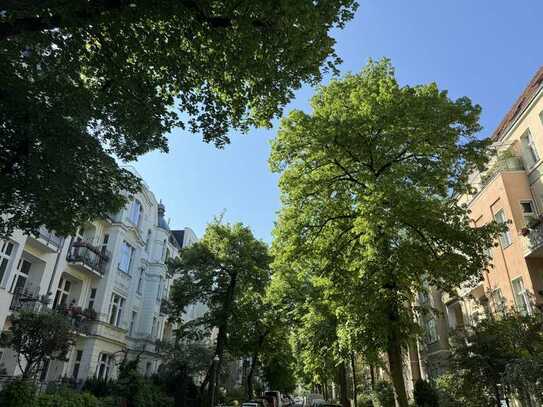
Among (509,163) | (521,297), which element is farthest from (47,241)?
(509,163)

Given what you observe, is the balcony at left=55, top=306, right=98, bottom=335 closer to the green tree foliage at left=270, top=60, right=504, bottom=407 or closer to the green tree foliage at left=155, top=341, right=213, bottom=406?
the green tree foliage at left=155, top=341, right=213, bottom=406

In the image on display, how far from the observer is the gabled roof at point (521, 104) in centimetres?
1908

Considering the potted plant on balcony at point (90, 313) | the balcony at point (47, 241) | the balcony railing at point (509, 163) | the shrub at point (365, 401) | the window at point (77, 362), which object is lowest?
the shrub at point (365, 401)

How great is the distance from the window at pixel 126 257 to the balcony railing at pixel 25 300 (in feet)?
29.0

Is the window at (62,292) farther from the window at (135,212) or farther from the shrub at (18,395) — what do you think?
the shrub at (18,395)

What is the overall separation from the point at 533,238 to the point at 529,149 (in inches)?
196

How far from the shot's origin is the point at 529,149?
19688 millimetres

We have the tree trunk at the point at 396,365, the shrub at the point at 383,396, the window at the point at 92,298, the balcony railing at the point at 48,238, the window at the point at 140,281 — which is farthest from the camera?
the window at the point at 140,281

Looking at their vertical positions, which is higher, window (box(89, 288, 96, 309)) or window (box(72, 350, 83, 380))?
window (box(89, 288, 96, 309))

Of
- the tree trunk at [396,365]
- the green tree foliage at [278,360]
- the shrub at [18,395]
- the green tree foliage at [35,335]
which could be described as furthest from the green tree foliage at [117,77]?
the green tree foliage at [278,360]

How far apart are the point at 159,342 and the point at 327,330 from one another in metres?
15.8

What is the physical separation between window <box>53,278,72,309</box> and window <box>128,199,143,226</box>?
6641mm

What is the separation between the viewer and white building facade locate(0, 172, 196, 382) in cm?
1978

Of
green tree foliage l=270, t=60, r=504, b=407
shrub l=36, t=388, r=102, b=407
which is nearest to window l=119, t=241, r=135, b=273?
shrub l=36, t=388, r=102, b=407
